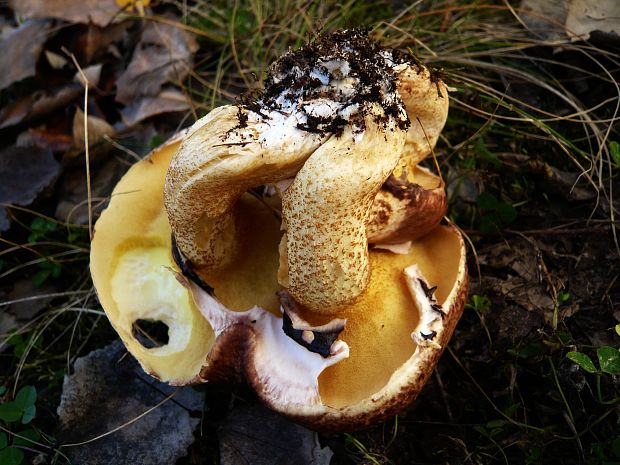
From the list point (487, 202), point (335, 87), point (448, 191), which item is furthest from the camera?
point (448, 191)

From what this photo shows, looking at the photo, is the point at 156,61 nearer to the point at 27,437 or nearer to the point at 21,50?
the point at 21,50

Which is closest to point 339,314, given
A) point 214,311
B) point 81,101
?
point 214,311

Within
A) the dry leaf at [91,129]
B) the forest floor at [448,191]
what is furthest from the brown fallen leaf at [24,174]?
the dry leaf at [91,129]

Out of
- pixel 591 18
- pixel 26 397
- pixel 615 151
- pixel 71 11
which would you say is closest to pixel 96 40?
pixel 71 11

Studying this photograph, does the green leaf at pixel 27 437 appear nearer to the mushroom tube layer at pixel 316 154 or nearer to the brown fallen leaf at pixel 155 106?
the mushroom tube layer at pixel 316 154

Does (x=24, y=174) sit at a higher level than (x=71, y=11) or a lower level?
lower

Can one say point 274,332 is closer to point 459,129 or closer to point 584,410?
point 584,410

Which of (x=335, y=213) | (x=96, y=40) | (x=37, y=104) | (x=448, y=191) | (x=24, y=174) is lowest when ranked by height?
(x=448, y=191)
